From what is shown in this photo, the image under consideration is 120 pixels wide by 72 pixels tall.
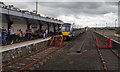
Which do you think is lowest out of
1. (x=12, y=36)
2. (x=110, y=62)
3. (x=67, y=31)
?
(x=110, y=62)

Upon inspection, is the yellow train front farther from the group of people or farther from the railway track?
the railway track

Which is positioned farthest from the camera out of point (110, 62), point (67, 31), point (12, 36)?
point (67, 31)

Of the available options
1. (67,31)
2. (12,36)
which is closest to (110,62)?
(12,36)

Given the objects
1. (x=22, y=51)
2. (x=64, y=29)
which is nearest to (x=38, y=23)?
(x=64, y=29)

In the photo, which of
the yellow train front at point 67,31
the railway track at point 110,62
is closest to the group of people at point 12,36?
the yellow train front at point 67,31

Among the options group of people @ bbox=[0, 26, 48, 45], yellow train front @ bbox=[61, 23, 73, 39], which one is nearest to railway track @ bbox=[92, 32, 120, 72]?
group of people @ bbox=[0, 26, 48, 45]

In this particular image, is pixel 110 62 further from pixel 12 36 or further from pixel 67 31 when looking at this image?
pixel 67 31

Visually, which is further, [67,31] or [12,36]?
[67,31]

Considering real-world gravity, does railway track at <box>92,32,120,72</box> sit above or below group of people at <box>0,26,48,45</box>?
below

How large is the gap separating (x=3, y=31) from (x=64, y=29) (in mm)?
12360

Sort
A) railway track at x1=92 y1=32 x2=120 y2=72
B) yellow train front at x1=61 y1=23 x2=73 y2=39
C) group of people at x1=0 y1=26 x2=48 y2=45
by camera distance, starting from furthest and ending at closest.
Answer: yellow train front at x1=61 y1=23 x2=73 y2=39
group of people at x1=0 y1=26 x2=48 y2=45
railway track at x1=92 y1=32 x2=120 y2=72

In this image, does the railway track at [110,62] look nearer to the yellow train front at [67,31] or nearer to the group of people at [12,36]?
the group of people at [12,36]

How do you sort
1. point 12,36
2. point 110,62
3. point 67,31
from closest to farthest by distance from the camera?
point 110,62 < point 12,36 < point 67,31

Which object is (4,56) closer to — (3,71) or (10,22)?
(3,71)
